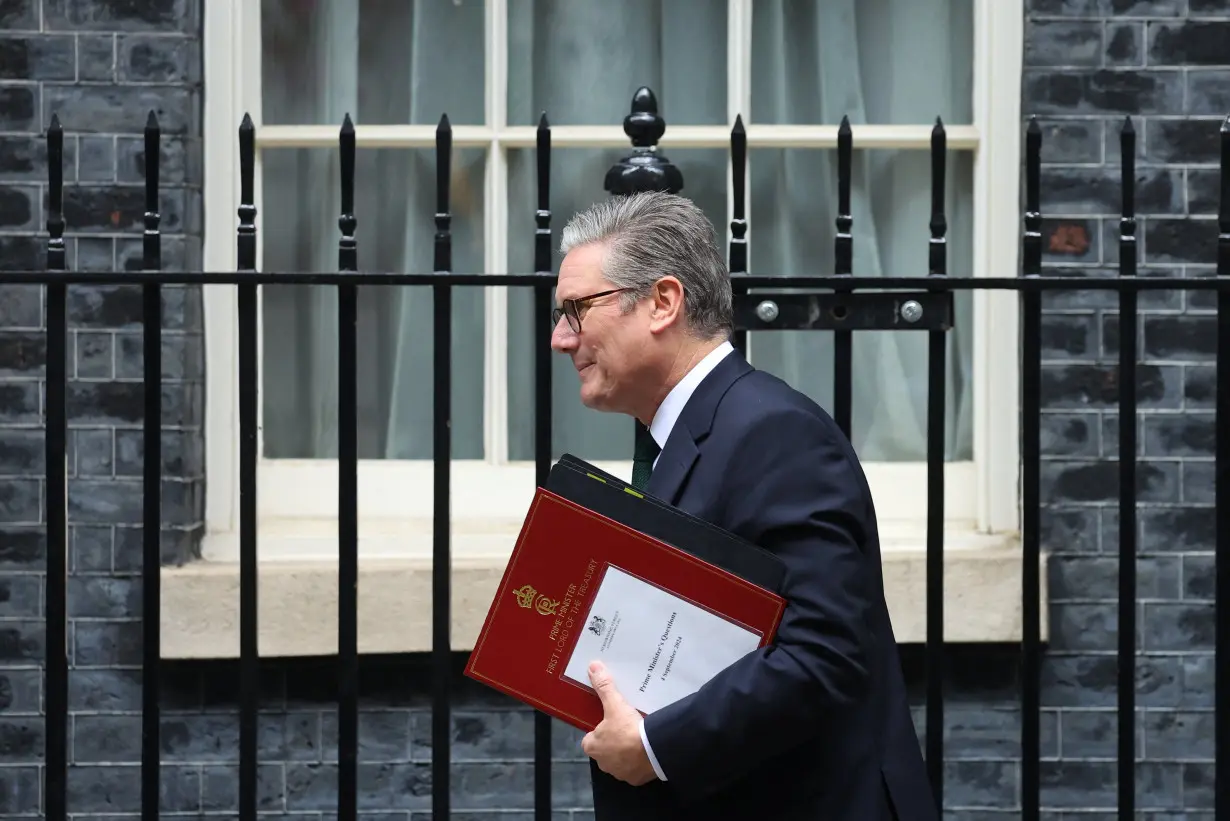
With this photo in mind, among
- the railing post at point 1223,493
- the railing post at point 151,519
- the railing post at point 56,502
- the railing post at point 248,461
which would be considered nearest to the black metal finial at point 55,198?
the railing post at point 56,502

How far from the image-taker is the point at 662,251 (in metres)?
2.01

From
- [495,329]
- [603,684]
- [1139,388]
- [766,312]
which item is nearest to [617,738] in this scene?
[603,684]

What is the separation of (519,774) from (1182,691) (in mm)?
1761

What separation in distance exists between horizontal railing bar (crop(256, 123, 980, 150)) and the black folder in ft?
7.28

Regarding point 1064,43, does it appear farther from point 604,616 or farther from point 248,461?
point 604,616

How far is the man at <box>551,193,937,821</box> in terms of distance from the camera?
5.88 ft

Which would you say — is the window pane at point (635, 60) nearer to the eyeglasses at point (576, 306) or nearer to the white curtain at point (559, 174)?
the white curtain at point (559, 174)

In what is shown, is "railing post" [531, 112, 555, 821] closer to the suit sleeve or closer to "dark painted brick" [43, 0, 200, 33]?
the suit sleeve

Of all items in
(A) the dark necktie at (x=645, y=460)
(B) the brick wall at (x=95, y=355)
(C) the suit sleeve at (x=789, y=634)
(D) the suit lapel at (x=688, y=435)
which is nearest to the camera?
(C) the suit sleeve at (x=789, y=634)

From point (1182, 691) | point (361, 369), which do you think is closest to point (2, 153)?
point (361, 369)

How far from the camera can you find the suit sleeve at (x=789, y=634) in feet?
5.84

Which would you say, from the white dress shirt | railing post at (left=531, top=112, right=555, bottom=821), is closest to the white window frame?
railing post at (left=531, top=112, right=555, bottom=821)

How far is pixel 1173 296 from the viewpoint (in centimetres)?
372

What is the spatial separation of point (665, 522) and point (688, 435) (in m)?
0.17
